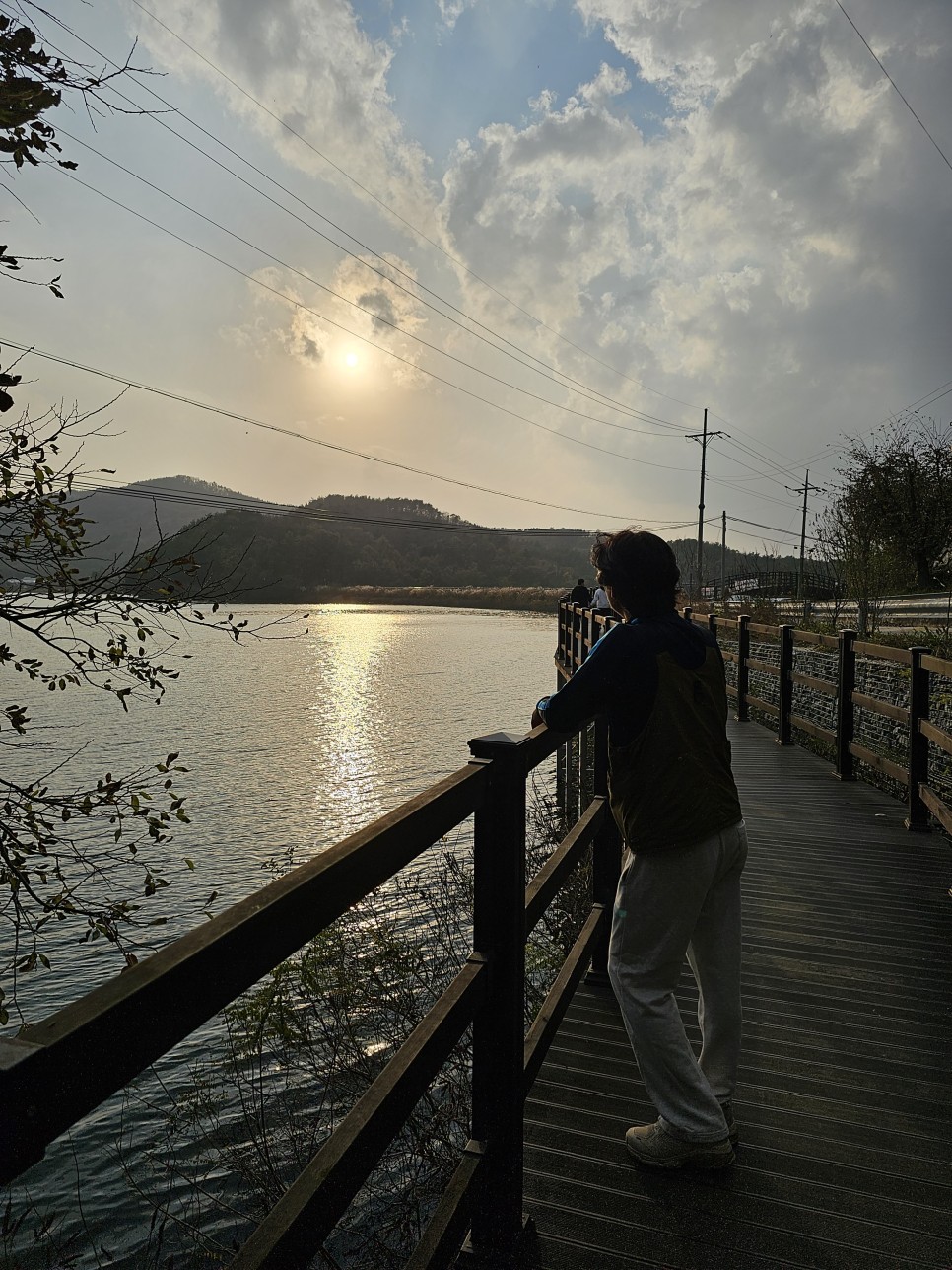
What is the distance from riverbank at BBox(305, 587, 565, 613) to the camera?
8369cm

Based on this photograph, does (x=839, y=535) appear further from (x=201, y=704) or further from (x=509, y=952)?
(x=509, y=952)

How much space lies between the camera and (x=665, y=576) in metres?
2.64

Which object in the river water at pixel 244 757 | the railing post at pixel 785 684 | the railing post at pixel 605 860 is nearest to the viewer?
the railing post at pixel 605 860

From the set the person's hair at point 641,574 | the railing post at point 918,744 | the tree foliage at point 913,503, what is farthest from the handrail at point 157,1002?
the tree foliage at point 913,503

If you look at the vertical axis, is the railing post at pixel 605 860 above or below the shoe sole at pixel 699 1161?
above

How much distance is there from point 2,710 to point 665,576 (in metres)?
3.22

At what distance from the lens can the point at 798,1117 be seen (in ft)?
10.0

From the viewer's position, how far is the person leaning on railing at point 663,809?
2.51 metres

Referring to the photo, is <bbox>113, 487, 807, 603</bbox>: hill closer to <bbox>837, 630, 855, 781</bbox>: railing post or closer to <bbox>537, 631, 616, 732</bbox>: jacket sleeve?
<bbox>837, 630, 855, 781</bbox>: railing post

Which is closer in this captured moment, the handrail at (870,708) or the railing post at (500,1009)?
the railing post at (500,1009)

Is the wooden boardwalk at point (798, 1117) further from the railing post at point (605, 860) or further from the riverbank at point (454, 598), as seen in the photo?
the riverbank at point (454, 598)

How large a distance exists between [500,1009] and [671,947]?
21.0 inches

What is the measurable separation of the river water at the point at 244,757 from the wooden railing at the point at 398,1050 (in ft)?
10.5

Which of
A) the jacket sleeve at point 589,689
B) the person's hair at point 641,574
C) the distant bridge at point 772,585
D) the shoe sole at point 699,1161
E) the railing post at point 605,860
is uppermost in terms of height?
the distant bridge at point 772,585
